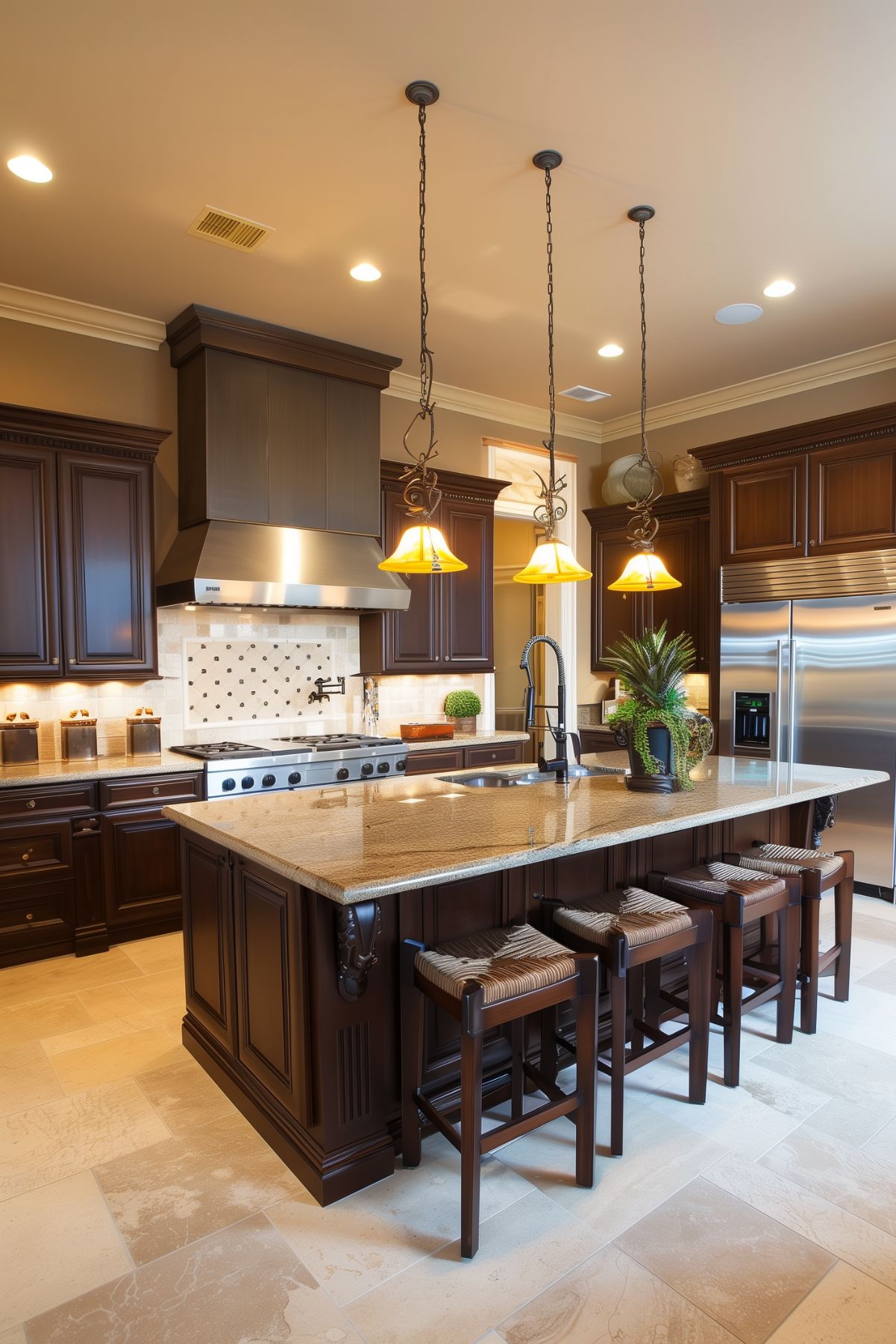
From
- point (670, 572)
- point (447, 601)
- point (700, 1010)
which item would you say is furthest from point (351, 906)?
point (670, 572)

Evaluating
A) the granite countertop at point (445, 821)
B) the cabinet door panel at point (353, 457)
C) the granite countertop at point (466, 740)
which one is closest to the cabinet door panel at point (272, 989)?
the granite countertop at point (445, 821)

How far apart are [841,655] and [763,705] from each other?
570 millimetres

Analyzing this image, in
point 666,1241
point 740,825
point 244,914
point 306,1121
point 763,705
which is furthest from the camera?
point 763,705

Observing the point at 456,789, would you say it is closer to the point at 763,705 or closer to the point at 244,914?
the point at 244,914

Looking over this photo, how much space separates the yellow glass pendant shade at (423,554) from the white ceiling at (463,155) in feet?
4.79

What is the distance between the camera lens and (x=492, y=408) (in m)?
5.93

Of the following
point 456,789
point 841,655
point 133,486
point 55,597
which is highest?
point 133,486

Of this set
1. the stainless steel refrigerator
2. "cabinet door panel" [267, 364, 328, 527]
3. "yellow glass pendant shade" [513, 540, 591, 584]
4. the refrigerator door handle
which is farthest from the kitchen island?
"cabinet door panel" [267, 364, 328, 527]

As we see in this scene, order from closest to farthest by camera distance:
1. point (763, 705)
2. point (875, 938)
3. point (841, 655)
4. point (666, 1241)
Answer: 1. point (666, 1241)
2. point (875, 938)
3. point (841, 655)
4. point (763, 705)

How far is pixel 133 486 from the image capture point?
419 centimetres

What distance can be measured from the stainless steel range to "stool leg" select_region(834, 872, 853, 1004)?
2.47 meters

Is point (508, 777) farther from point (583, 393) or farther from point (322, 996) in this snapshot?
point (583, 393)

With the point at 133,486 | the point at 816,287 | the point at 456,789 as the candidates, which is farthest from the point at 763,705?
the point at 133,486

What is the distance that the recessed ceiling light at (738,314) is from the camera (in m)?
4.29
